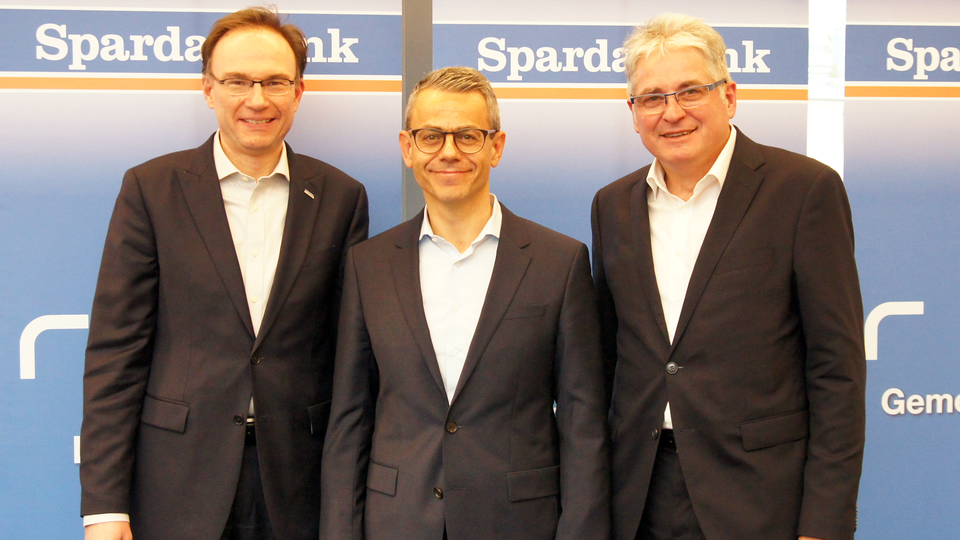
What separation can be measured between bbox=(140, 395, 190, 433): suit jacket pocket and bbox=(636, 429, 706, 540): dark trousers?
4.54ft

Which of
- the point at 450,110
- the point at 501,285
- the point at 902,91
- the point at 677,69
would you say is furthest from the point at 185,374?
the point at 902,91

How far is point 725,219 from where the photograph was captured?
198cm

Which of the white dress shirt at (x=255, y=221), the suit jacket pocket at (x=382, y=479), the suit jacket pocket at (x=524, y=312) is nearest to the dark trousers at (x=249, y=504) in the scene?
the white dress shirt at (x=255, y=221)

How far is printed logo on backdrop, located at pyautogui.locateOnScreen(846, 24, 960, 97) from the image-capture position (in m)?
3.13

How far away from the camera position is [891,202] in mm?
3154

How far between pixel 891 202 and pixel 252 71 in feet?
8.78

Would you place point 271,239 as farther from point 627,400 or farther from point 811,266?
point 811,266

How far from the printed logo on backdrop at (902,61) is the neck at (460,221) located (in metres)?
1.99

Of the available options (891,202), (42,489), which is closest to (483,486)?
(42,489)

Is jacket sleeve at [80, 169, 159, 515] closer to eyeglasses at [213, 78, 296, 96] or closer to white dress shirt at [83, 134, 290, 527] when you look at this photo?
white dress shirt at [83, 134, 290, 527]

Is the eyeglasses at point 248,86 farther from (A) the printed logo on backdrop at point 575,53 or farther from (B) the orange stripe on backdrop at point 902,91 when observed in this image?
(B) the orange stripe on backdrop at point 902,91

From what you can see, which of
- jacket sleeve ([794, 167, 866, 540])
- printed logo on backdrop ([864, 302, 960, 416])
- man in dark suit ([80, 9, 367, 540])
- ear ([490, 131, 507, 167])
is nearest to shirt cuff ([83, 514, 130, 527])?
man in dark suit ([80, 9, 367, 540])

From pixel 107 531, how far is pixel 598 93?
2375 mm

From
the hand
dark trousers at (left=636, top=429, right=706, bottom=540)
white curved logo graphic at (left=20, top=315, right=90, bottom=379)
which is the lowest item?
the hand
